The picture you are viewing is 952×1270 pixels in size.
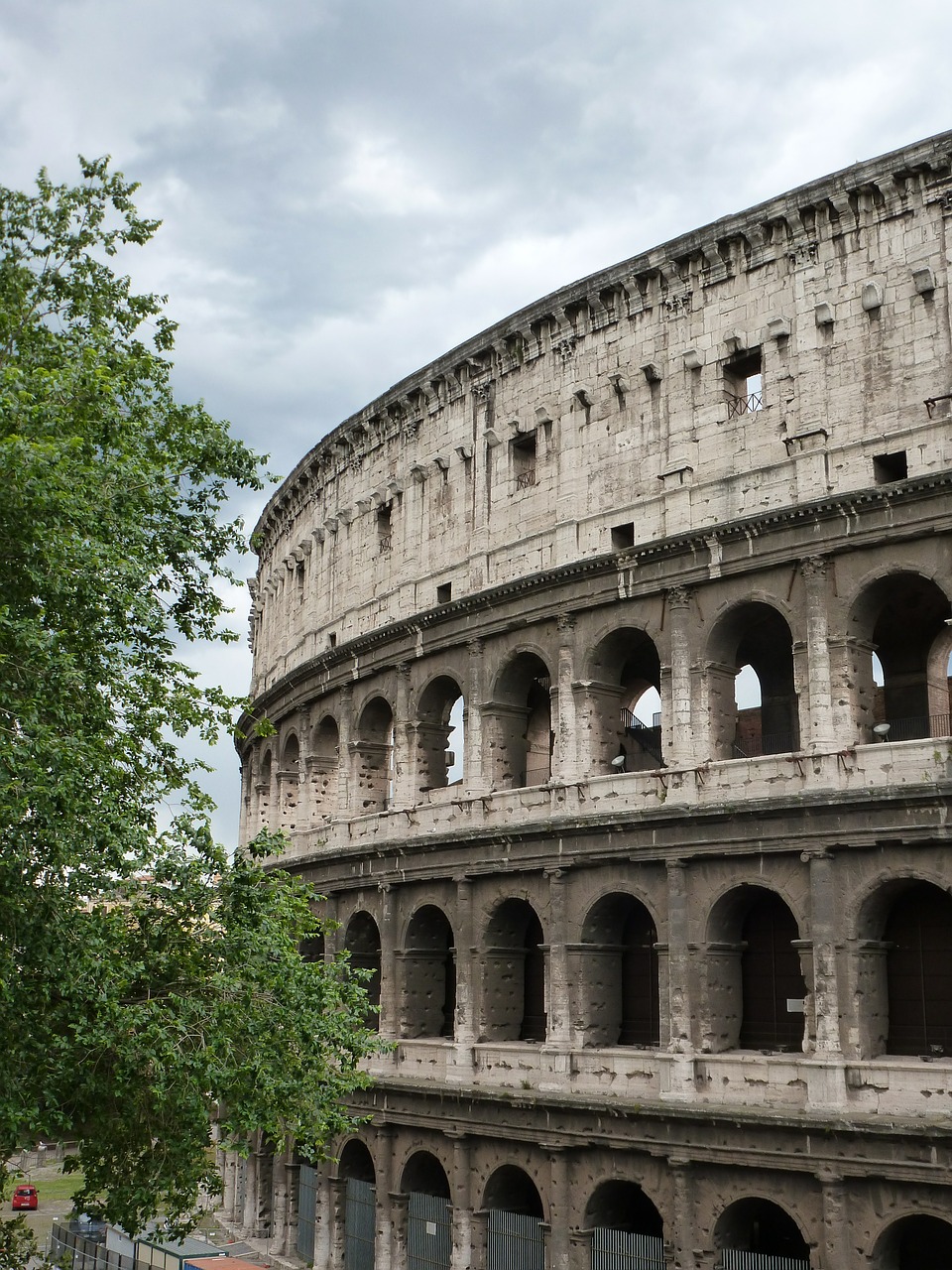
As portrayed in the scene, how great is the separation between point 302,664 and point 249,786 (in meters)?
7.43

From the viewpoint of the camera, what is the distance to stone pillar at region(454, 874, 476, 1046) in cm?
2555

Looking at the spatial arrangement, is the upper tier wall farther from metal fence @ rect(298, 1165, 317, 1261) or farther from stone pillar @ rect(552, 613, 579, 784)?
metal fence @ rect(298, 1165, 317, 1261)

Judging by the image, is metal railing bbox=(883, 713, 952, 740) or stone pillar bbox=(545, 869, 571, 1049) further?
stone pillar bbox=(545, 869, 571, 1049)

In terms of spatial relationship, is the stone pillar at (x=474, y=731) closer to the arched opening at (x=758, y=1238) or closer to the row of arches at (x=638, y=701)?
the row of arches at (x=638, y=701)

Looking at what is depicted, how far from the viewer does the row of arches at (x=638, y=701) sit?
22469 millimetres

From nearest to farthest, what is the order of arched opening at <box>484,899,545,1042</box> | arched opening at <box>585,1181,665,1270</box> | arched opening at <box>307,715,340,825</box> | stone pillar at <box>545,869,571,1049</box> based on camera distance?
arched opening at <box>585,1181,665,1270</box> → stone pillar at <box>545,869,571,1049</box> → arched opening at <box>484,899,545,1042</box> → arched opening at <box>307,715,340,825</box>

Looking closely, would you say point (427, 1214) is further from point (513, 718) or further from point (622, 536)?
point (622, 536)

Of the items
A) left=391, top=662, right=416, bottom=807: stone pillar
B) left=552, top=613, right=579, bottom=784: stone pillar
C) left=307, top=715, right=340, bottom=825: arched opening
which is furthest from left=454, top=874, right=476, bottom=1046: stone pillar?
left=307, top=715, right=340, bottom=825: arched opening

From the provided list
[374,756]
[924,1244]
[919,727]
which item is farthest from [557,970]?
[374,756]

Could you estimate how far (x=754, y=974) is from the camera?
22891mm

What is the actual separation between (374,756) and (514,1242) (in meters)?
10.9

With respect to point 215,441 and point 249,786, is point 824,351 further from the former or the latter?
point 249,786

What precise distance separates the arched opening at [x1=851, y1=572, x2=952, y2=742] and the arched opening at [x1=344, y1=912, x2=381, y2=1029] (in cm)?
1216

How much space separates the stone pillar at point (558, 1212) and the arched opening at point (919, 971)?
5797 mm
